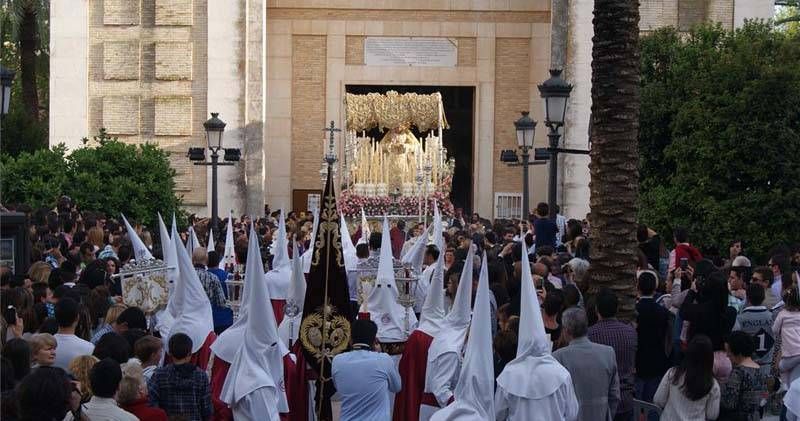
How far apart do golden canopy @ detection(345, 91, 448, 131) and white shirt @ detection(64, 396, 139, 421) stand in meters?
28.6

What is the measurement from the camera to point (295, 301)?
11992 mm

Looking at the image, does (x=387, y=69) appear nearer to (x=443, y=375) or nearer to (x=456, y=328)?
(x=456, y=328)

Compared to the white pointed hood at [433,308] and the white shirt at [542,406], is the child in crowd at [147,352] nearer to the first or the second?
the white shirt at [542,406]

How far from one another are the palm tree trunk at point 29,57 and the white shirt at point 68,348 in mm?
29098

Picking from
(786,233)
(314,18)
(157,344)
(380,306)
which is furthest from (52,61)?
(157,344)

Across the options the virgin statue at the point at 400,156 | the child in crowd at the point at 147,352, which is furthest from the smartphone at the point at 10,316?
the virgin statue at the point at 400,156

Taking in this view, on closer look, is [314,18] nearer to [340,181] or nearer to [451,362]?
[340,181]

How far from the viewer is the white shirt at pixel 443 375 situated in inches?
416

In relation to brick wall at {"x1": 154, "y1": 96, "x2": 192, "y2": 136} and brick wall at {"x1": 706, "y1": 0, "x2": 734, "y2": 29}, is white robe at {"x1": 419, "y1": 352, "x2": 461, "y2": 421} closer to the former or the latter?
brick wall at {"x1": 154, "y1": 96, "x2": 192, "y2": 136}

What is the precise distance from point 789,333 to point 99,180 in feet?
56.4

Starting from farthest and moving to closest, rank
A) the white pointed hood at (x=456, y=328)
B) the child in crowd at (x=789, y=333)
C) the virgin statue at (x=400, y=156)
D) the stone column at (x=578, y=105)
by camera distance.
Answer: the stone column at (x=578, y=105) < the virgin statue at (x=400, y=156) < the child in crowd at (x=789, y=333) < the white pointed hood at (x=456, y=328)

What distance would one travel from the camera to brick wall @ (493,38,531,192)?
39188 mm

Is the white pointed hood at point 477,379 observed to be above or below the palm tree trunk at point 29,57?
below

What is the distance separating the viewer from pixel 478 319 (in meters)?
9.03
